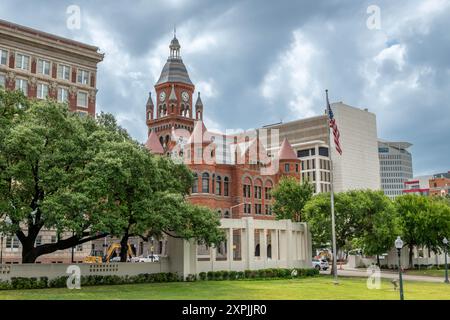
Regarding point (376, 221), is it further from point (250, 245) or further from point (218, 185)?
point (218, 185)

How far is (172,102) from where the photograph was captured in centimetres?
11450

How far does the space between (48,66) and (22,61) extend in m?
3.68

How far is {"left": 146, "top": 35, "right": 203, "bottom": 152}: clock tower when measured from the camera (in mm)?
112812

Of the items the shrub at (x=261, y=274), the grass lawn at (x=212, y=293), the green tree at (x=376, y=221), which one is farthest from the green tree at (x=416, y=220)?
the grass lawn at (x=212, y=293)

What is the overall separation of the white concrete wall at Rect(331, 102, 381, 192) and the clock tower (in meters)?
68.6

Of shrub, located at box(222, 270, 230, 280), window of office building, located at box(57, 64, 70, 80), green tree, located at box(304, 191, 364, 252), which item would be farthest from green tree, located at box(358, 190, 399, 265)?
window of office building, located at box(57, 64, 70, 80)

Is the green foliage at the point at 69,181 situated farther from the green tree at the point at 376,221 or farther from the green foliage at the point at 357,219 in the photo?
the green tree at the point at 376,221

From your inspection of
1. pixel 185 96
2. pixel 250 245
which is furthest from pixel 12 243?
pixel 185 96

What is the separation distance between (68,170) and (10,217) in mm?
4645

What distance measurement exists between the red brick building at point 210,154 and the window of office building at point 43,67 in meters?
25.1

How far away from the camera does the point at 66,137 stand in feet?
109

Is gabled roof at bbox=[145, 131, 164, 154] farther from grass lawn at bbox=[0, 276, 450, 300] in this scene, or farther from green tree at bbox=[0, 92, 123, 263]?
grass lawn at bbox=[0, 276, 450, 300]

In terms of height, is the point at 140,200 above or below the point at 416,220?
above
